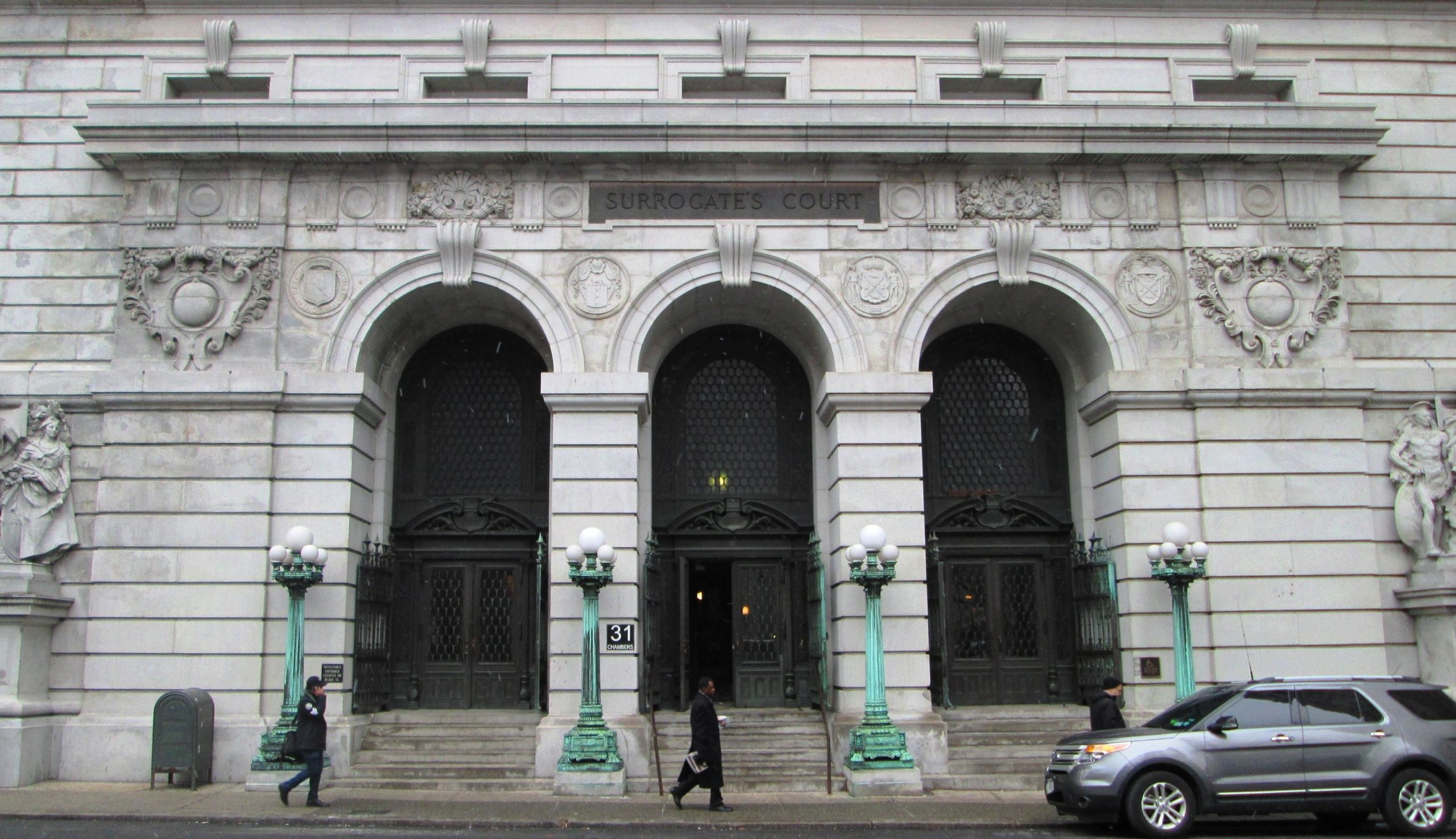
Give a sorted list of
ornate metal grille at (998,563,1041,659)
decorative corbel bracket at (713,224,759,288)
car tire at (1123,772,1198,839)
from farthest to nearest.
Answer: ornate metal grille at (998,563,1041,659)
decorative corbel bracket at (713,224,759,288)
car tire at (1123,772,1198,839)

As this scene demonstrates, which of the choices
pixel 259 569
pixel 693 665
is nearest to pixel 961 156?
pixel 693 665

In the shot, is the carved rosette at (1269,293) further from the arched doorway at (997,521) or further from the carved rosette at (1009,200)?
the arched doorway at (997,521)

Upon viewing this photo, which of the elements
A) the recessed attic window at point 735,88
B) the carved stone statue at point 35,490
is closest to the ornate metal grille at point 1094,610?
the recessed attic window at point 735,88

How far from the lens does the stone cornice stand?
19547 millimetres

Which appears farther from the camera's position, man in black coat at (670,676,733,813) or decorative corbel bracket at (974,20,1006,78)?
decorative corbel bracket at (974,20,1006,78)

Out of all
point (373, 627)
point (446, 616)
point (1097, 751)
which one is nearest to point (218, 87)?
point (373, 627)

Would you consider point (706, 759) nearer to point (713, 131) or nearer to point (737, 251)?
point (737, 251)

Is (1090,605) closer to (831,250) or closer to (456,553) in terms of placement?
(831,250)

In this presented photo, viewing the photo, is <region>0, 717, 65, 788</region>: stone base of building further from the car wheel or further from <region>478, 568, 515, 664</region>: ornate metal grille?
the car wheel

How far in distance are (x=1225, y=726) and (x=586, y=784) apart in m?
8.69

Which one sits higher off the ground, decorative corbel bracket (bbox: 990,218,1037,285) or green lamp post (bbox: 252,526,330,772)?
decorative corbel bracket (bbox: 990,218,1037,285)

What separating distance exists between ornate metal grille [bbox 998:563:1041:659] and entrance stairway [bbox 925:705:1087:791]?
4.42 ft

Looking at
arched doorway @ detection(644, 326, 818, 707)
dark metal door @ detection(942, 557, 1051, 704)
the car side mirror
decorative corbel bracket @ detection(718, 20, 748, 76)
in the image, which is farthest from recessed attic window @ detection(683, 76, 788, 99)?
the car side mirror

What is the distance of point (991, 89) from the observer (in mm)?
21641
